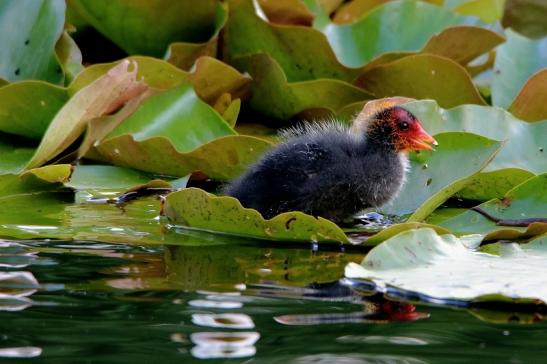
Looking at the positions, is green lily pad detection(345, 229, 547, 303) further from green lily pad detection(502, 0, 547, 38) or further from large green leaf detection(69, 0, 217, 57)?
green lily pad detection(502, 0, 547, 38)

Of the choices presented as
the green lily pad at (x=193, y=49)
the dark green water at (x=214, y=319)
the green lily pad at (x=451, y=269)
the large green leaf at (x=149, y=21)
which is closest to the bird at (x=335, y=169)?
the dark green water at (x=214, y=319)

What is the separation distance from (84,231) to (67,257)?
30 cm

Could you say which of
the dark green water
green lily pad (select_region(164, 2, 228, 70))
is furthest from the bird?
green lily pad (select_region(164, 2, 228, 70))

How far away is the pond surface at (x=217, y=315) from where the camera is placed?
201cm

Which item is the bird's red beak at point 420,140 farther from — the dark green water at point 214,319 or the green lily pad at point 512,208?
the dark green water at point 214,319

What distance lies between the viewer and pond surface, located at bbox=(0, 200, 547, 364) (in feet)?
6.60

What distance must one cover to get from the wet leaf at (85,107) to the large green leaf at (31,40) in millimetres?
388

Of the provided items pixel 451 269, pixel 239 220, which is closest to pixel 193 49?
pixel 239 220

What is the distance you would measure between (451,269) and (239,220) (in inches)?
25.8

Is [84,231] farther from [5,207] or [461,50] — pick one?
[461,50]

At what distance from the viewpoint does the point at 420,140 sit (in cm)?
346

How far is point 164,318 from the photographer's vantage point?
2.21 metres

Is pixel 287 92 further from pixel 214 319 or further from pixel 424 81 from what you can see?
pixel 214 319

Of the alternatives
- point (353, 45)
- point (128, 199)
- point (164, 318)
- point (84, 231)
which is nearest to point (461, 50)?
point (353, 45)
